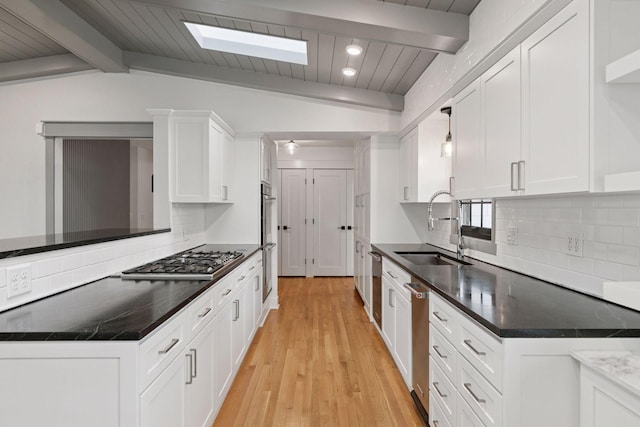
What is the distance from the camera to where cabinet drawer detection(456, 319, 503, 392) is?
4.14 ft

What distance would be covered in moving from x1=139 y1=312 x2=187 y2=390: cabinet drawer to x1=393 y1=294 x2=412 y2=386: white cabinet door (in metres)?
1.53

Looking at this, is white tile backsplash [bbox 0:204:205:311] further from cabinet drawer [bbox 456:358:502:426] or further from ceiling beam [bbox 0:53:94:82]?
ceiling beam [bbox 0:53:94:82]

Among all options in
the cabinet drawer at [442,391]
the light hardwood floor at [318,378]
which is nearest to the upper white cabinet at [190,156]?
the light hardwood floor at [318,378]

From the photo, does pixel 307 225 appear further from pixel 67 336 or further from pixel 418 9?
pixel 67 336

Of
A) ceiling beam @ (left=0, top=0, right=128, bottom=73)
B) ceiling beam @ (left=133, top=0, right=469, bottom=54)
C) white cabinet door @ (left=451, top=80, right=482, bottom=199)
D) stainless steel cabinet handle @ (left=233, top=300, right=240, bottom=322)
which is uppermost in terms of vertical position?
ceiling beam @ (left=0, top=0, right=128, bottom=73)

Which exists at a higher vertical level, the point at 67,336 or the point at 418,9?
the point at 418,9

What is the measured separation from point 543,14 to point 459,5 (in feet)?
2.46

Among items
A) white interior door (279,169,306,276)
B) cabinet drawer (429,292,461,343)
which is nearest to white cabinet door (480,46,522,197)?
cabinet drawer (429,292,461,343)

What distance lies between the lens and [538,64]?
1.59 meters

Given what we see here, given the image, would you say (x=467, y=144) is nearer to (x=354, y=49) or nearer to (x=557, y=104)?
(x=557, y=104)

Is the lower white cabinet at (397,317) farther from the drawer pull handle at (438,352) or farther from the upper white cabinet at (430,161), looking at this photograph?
the upper white cabinet at (430,161)

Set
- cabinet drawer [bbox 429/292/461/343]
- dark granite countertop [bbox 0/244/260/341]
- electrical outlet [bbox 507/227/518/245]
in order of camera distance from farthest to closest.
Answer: electrical outlet [bbox 507/227/518/245]
cabinet drawer [bbox 429/292/461/343]
dark granite countertop [bbox 0/244/260/341]

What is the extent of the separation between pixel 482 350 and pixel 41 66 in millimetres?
4681

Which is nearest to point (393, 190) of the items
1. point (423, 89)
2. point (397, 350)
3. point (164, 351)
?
point (423, 89)
